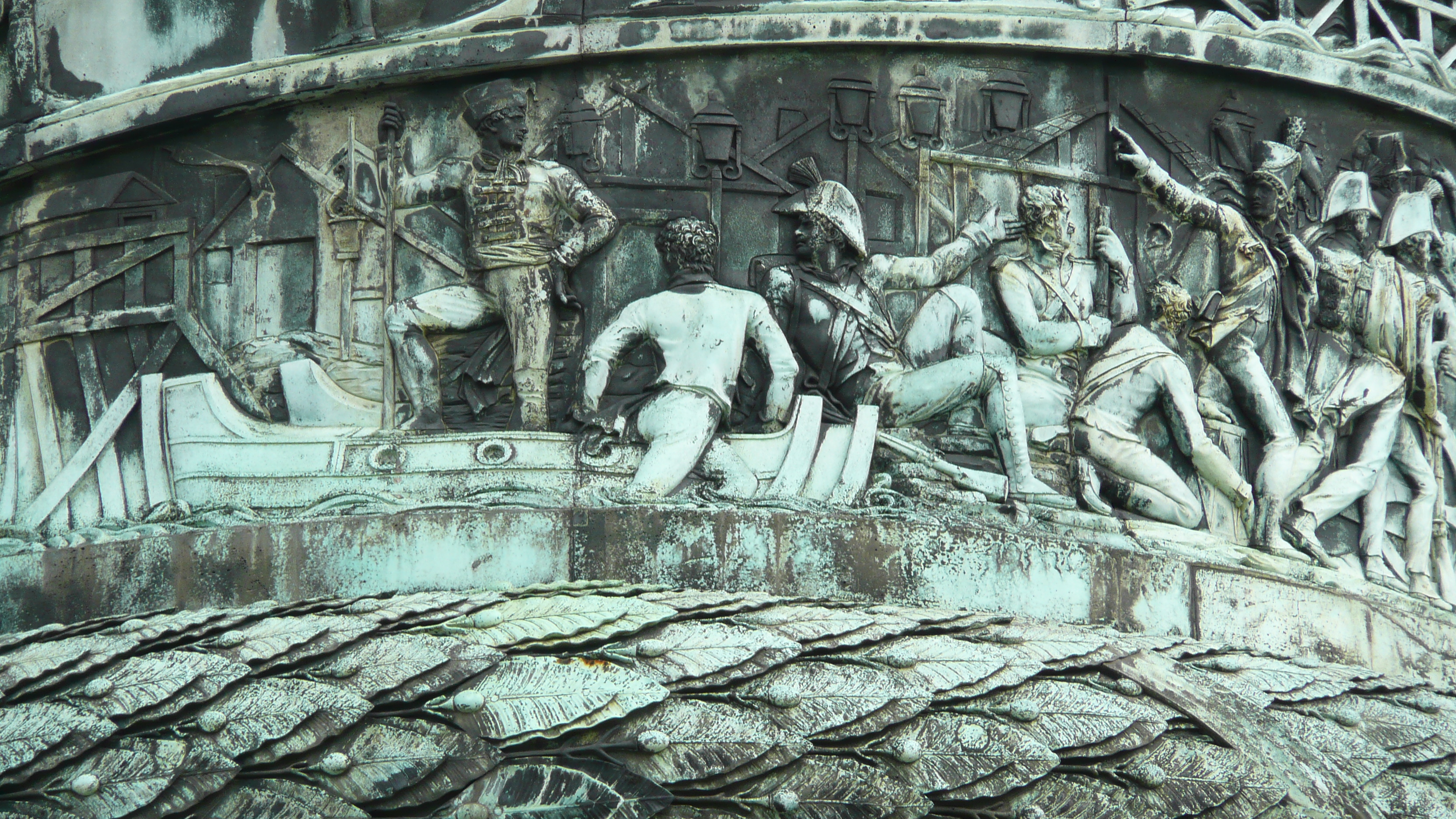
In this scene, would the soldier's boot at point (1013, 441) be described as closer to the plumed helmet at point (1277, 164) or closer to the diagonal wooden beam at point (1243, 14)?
the plumed helmet at point (1277, 164)

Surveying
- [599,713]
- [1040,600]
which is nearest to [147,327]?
[599,713]

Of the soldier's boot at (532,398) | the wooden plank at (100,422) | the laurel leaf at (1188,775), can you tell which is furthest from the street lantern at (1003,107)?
the wooden plank at (100,422)

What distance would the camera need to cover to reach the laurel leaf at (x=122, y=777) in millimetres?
9406

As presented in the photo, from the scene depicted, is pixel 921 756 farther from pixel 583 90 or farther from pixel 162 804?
pixel 583 90

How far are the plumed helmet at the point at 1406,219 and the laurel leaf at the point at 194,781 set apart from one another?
8.23 metres

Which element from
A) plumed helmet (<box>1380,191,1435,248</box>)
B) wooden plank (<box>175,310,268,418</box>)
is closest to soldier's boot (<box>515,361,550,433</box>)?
wooden plank (<box>175,310,268,418</box>)

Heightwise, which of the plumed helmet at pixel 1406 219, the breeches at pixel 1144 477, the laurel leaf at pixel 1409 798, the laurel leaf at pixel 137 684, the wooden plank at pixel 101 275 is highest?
the plumed helmet at pixel 1406 219

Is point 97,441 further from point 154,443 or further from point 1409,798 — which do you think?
point 1409,798

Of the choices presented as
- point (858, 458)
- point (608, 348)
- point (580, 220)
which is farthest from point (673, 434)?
point (580, 220)

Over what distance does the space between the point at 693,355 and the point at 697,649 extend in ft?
7.42

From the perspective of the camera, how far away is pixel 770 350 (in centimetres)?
1246

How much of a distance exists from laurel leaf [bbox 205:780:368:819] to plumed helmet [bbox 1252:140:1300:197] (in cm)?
707

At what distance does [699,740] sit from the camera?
32.9 ft

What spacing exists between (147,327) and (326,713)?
387 cm
